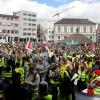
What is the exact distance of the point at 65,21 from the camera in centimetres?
15262

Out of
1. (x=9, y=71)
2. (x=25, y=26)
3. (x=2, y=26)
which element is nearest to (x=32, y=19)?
(x=25, y=26)

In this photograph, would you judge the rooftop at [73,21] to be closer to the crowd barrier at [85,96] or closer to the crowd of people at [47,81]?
the crowd of people at [47,81]

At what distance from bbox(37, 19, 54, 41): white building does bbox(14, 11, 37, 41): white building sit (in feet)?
16.8

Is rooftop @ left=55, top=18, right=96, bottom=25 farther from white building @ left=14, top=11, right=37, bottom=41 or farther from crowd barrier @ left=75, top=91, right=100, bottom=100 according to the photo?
crowd barrier @ left=75, top=91, right=100, bottom=100

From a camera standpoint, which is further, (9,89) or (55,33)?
(55,33)

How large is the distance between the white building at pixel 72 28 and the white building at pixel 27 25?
1104 centimetres

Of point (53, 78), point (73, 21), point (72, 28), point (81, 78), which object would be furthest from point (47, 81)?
point (73, 21)

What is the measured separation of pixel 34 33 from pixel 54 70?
473 ft

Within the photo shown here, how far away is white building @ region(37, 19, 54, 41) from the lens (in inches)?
6216

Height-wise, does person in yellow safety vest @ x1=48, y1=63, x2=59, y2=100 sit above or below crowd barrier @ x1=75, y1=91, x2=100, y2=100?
above

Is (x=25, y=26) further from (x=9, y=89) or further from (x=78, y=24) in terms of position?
(x=9, y=89)

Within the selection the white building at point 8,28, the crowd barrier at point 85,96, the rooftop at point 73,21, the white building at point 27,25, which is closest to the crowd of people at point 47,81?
the crowd barrier at point 85,96

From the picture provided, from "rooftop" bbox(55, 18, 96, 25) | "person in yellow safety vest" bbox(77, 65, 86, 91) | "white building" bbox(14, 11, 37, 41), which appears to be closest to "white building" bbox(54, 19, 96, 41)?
"rooftop" bbox(55, 18, 96, 25)

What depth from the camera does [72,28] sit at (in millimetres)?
153750
